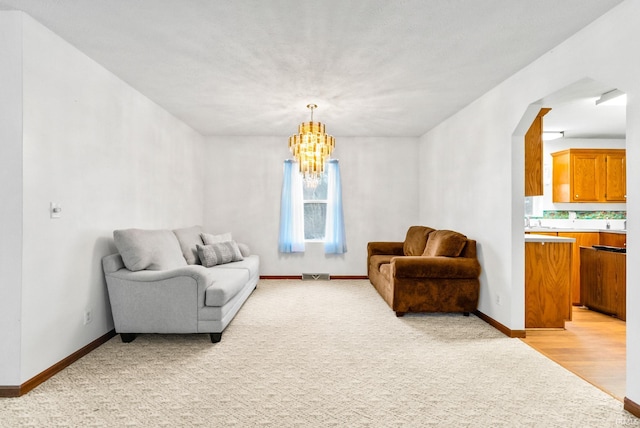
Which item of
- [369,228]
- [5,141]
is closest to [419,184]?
[369,228]

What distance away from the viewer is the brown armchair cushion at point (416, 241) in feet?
17.0

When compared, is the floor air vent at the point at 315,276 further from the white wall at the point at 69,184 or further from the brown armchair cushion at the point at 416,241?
the white wall at the point at 69,184

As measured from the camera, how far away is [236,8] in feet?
7.80

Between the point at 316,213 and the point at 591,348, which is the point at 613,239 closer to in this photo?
the point at 591,348

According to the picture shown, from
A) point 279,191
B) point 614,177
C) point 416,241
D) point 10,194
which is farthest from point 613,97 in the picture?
point 10,194

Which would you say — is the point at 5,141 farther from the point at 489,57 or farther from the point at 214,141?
the point at 214,141

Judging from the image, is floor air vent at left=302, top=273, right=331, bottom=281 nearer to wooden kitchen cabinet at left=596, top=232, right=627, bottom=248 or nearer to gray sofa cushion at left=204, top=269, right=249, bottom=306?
gray sofa cushion at left=204, top=269, right=249, bottom=306

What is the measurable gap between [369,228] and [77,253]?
15.2 feet

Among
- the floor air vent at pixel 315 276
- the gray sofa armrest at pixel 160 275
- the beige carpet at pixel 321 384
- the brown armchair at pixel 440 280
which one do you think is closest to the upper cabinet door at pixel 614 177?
the brown armchair at pixel 440 280

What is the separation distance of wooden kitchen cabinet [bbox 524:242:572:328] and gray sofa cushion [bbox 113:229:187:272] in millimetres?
3717

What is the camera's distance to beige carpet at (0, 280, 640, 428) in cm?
217

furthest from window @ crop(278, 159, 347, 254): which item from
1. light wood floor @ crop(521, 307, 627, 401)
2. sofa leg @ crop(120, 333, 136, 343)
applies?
light wood floor @ crop(521, 307, 627, 401)

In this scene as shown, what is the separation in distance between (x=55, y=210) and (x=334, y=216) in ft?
14.5

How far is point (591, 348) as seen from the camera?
3295mm
